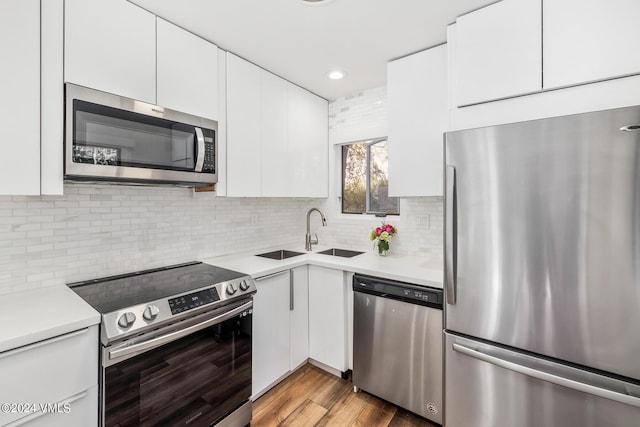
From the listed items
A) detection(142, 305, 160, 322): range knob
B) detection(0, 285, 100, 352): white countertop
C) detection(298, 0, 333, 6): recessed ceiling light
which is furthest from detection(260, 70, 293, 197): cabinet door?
detection(0, 285, 100, 352): white countertop

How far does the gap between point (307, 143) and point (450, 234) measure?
5.68 feet

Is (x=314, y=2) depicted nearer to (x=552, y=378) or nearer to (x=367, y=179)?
(x=367, y=179)

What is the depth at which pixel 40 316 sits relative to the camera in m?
1.22

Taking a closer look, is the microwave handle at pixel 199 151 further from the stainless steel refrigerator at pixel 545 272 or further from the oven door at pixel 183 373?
the stainless steel refrigerator at pixel 545 272

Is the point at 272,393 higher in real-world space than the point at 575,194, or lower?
lower

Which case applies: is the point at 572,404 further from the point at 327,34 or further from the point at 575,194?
the point at 327,34

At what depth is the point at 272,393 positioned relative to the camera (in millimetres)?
2166

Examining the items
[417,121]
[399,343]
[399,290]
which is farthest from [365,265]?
[417,121]

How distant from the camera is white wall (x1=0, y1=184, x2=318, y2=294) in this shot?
5.03 ft

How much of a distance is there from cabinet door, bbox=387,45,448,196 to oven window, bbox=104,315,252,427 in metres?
1.44

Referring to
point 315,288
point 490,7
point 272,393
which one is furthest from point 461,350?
point 490,7

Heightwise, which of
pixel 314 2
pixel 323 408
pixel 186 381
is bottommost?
pixel 323 408

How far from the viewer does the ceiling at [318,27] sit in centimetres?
165

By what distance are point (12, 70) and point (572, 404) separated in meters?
2.70
